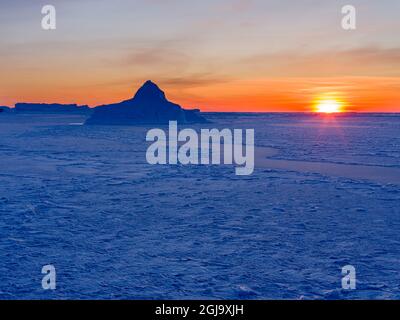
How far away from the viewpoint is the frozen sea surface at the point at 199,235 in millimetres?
4031

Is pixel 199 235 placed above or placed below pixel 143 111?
below

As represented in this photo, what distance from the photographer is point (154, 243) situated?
5309 millimetres

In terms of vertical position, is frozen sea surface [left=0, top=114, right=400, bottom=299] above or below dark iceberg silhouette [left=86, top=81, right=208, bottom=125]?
below

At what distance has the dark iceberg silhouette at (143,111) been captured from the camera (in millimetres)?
52781

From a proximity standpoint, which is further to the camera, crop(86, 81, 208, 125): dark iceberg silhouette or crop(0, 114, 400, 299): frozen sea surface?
crop(86, 81, 208, 125): dark iceberg silhouette

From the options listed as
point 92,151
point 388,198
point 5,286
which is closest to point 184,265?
point 5,286

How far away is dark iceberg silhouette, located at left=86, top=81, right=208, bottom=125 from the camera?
5278 cm

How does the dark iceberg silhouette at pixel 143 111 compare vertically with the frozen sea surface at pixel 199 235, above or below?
above

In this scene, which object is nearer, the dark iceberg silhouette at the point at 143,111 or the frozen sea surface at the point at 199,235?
the frozen sea surface at the point at 199,235

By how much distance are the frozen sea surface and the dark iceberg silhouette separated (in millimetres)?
42601

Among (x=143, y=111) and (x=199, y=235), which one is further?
(x=143, y=111)

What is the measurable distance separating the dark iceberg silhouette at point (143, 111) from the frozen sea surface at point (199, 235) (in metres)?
42.6

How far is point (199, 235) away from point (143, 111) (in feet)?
161

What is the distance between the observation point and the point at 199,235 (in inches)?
224
